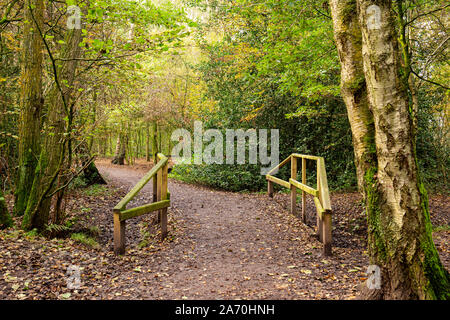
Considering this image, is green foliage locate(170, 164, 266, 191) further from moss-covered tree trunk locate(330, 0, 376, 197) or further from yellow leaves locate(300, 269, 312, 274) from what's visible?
moss-covered tree trunk locate(330, 0, 376, 197)

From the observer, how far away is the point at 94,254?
485cm

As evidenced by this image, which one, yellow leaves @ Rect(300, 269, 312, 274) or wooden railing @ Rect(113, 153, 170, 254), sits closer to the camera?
yellow leaves @ Rect(300, 269, 312, 274)

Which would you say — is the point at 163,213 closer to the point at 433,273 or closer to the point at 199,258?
the point at 199,258

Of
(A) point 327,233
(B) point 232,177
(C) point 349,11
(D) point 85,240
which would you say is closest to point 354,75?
(C) point 349,11

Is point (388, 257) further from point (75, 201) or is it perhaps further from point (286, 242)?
point (75, 201)

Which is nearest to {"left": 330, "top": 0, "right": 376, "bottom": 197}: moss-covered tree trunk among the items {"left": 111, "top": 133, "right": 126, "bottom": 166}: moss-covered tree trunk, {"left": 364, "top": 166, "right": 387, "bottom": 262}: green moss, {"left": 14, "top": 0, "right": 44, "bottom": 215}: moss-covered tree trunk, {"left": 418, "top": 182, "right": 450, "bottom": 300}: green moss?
{"left": 364, "top": 166, "right": 387, "bottom": 262}: green moss

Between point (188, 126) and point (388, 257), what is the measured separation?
47.1 ft

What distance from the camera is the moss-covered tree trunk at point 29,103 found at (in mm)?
5730

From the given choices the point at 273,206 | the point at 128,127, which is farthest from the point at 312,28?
the point at 128,127

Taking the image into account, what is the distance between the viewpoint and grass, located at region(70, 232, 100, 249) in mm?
5417

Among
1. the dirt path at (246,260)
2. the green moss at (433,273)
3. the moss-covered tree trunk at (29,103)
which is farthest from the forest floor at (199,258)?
the moss-covered tree trunk at (29,103)

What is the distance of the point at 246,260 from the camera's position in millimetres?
4676

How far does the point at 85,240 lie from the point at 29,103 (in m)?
2.99

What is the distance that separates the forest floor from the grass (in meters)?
0.03
